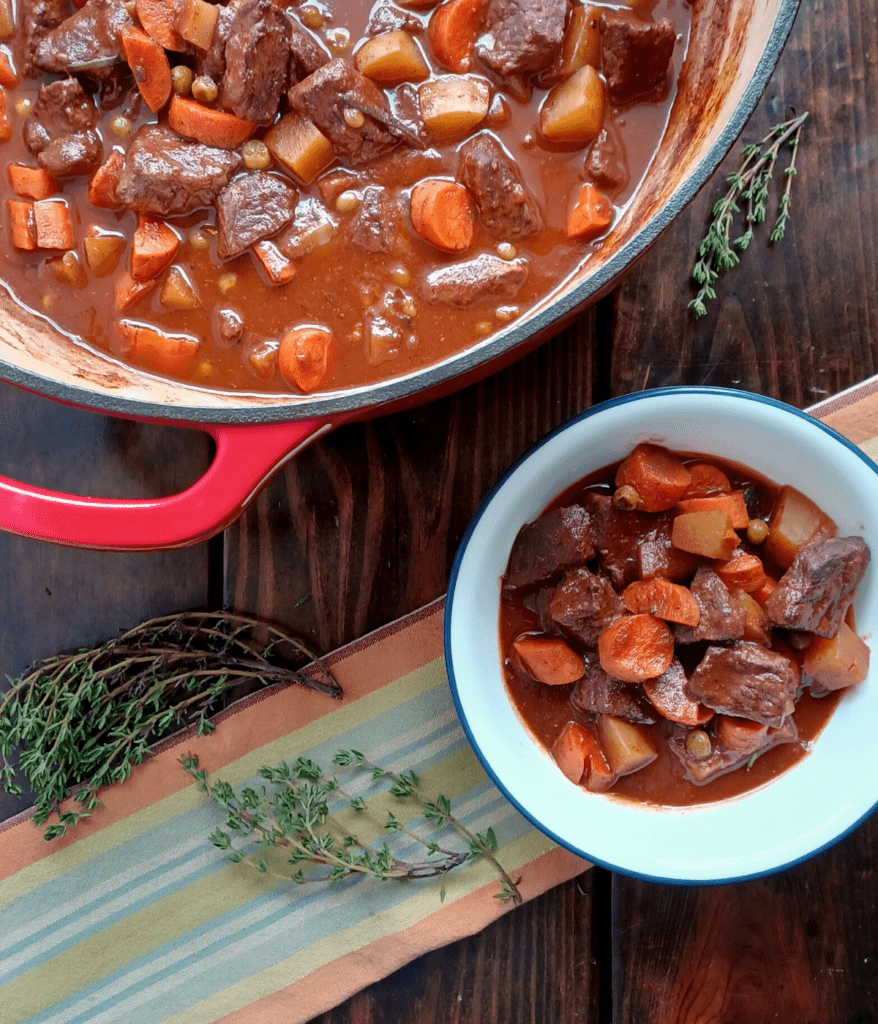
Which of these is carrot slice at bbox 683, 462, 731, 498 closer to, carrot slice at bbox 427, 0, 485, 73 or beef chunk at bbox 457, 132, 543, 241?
beef chunk at bbox 457, 132, 543, 241

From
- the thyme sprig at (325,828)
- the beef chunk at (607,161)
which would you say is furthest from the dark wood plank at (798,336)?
the thyme sprig at (325,828)

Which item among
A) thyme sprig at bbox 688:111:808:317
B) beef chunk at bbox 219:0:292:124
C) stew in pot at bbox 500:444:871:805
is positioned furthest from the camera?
thyme sprig at bbox 688:111:808:317

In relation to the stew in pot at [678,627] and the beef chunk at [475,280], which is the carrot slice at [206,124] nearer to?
the beef chunk at [475,280]

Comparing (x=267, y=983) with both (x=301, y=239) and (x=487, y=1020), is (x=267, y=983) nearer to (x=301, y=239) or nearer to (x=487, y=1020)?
(x=487, y=1020)

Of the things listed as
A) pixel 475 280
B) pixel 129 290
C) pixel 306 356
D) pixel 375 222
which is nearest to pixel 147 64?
pixel 129 290

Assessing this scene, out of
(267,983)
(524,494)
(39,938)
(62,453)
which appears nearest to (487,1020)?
(267,983)

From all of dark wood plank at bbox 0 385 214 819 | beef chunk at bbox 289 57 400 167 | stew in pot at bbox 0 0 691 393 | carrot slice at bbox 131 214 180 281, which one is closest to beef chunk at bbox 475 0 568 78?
stew in pot at bbox 0 0 691 393

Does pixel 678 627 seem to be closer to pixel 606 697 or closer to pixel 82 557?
pixel 606 697
